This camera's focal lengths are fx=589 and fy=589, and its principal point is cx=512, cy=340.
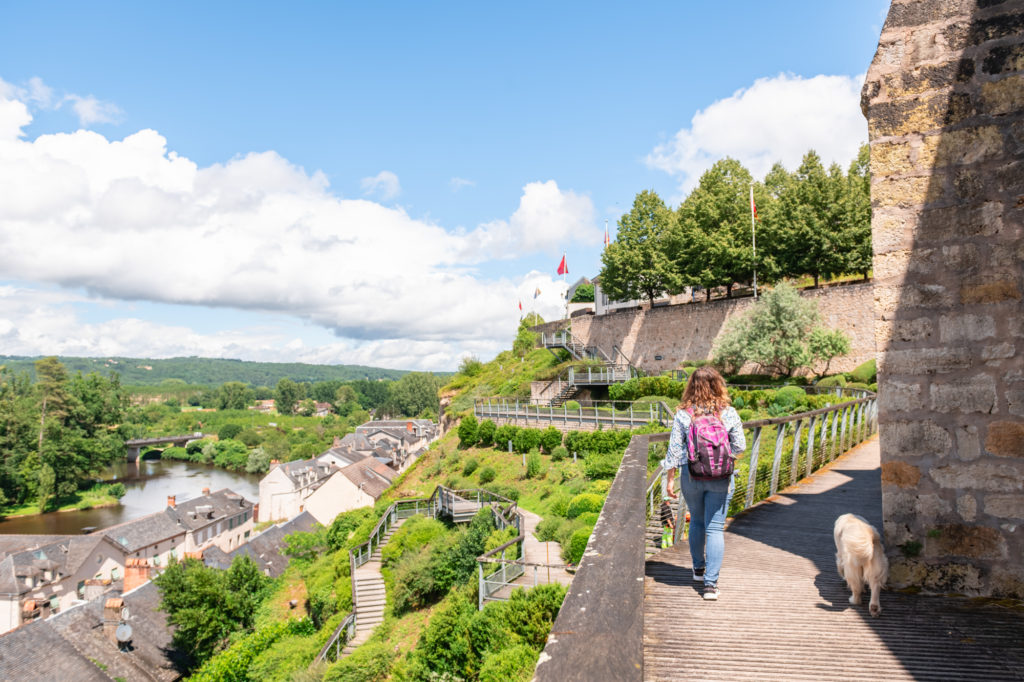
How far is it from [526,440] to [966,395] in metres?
26.3

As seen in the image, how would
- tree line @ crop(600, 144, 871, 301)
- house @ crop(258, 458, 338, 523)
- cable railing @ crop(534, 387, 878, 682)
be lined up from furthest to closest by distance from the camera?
house @ crop(258, 458, 338, 523) → tree line @ crop(600, 144, 871, 301) → cable railing @ crop(534, 387, 878, 682)

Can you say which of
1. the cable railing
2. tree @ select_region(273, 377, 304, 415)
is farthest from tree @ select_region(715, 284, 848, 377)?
Result: tree @ select_region(273, 377, 304, 415)

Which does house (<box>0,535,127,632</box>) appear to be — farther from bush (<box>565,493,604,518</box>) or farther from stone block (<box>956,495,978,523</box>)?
stone block (<box>956,495,978,523</box>)

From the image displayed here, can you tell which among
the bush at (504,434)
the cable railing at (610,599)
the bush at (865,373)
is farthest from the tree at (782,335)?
the cable railing at (610,599)

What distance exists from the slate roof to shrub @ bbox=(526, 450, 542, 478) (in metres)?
17.4

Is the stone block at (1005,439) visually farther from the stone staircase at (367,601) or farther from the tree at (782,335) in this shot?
the tree at (782,335)

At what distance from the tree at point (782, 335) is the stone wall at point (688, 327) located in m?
1.25

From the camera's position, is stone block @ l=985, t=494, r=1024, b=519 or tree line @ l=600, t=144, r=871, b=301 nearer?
stone block @ l=985, t=494, r=1024, b=519

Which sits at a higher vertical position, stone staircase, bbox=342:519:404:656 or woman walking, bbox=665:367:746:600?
woman walking, bbox=665:367:746:600

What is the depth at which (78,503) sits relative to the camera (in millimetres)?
65938

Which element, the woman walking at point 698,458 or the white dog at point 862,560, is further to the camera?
the woman walking at point 698,458

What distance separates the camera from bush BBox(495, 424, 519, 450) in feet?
102

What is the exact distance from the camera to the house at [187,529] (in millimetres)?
41125

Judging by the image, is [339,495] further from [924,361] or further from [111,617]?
[924,361]
